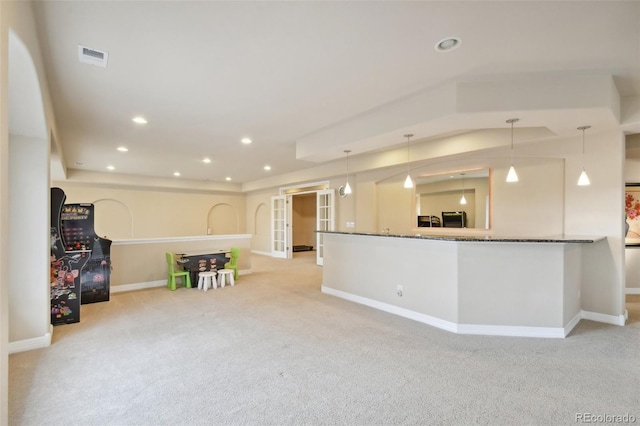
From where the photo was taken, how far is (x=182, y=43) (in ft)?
7.72

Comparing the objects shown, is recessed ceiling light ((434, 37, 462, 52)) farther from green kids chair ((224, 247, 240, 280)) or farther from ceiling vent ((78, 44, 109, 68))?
green kids chair ((224, 247, 240, 280))

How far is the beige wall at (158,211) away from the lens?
359 inches

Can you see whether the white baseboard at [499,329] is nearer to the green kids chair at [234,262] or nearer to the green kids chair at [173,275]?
the green kids chair at [234,262]

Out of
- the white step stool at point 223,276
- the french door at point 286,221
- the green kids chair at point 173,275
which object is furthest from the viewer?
the french door at point 286,221

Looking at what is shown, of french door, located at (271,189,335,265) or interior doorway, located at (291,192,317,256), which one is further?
interior doorway, located at (291,192,317,256)

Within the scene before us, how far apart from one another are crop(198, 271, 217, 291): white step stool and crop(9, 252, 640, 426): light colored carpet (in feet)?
4.41

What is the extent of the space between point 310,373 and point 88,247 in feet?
13.1

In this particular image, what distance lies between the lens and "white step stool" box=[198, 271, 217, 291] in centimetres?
543

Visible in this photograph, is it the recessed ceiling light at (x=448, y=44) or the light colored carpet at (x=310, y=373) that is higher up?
the recessed ceiling light at (x=448, y=44)

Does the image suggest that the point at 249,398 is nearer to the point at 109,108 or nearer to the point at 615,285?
the point at 109,108

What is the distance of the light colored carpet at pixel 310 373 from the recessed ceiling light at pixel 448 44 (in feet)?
8.86

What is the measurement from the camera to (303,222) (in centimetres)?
1250

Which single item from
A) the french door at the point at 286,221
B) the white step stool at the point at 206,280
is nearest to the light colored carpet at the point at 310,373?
the white step stool at the point at 206,280

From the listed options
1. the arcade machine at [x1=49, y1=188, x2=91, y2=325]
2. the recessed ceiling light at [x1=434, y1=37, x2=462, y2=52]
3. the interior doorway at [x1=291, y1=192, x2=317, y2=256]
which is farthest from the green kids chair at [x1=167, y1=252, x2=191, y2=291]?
the interior doorway at [x1=291, y1=192, x2=317, y2=256]
